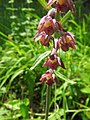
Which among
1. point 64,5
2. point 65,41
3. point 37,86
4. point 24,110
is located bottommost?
point 24,110

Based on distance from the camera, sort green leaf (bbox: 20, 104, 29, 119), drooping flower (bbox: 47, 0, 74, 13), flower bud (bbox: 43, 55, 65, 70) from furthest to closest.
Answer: green leaf (bbox: 20, 104, 29, 119) < flower bud (bbox: 43, 55, 65, 70) < drooping flower (bbox: 47, 0, 74, 13)

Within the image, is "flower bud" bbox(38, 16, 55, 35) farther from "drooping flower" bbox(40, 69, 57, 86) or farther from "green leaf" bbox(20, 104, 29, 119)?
"green leaf" bbox(20, 104, 29, 119)

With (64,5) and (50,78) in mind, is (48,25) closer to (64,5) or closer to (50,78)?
(64,5)

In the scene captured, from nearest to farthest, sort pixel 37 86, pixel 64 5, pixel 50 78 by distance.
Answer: pixel 64 5
pixel 50 78
pixel 37 86

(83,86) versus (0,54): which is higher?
(0,54)

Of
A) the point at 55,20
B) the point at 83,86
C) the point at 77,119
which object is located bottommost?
the point at 77,119

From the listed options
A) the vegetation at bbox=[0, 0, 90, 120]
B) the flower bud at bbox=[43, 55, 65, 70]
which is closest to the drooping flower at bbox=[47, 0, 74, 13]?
the flower bud at bbox=[43, 55, 65, 70]

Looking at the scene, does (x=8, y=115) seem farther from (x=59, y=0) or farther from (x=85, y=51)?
(x=59, y=0)

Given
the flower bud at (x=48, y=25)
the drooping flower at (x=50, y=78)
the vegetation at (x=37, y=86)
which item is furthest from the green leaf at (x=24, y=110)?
the flower bud at (x=48, y=25)

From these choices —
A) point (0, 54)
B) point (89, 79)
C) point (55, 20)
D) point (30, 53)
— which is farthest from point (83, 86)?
point (55, 20)

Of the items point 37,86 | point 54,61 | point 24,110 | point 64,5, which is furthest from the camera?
point 37,86

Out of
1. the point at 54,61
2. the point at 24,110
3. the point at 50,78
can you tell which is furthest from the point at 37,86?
the point at 54,61
